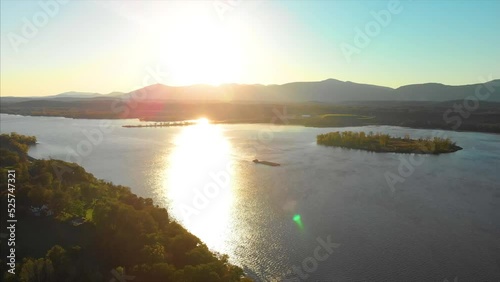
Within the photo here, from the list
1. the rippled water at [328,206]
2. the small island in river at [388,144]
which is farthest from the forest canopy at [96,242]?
the small island in river at [388,144]

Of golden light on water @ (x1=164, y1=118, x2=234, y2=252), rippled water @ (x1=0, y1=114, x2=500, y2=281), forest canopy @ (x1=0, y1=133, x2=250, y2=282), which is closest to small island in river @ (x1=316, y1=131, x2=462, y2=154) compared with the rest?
rippled water @ (x1=0, y1=114, x2=500, y2=281)

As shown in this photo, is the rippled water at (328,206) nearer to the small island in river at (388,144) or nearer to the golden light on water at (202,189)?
the golden light on water at (202,189)

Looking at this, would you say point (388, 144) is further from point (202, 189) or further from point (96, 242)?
point (96, 242)

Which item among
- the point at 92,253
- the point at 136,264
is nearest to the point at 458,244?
the point at 136,264

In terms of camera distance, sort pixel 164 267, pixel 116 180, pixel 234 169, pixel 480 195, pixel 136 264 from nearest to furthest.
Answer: pixel 164 267
pixel 136 264
pixel 480 195
pixel 116 180
pixel 234 169

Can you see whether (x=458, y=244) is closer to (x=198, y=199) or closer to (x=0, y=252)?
(x=198, y=199)
